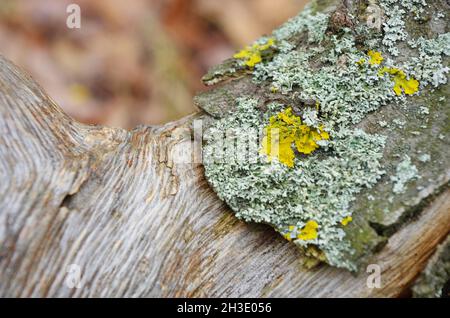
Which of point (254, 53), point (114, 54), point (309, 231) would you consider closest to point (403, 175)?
point (309, 231)

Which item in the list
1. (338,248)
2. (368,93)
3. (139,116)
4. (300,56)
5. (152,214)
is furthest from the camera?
(139,116)

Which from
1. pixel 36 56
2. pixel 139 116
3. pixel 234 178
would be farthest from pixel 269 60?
pixel 36 56

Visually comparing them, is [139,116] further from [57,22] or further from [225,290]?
[225,290]

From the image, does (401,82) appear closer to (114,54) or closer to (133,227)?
(133,227)

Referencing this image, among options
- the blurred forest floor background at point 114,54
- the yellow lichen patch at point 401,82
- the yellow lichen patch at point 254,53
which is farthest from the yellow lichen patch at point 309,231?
the blurred forest floor background at point 114,54

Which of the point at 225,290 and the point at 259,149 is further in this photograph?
the point at 259,149
